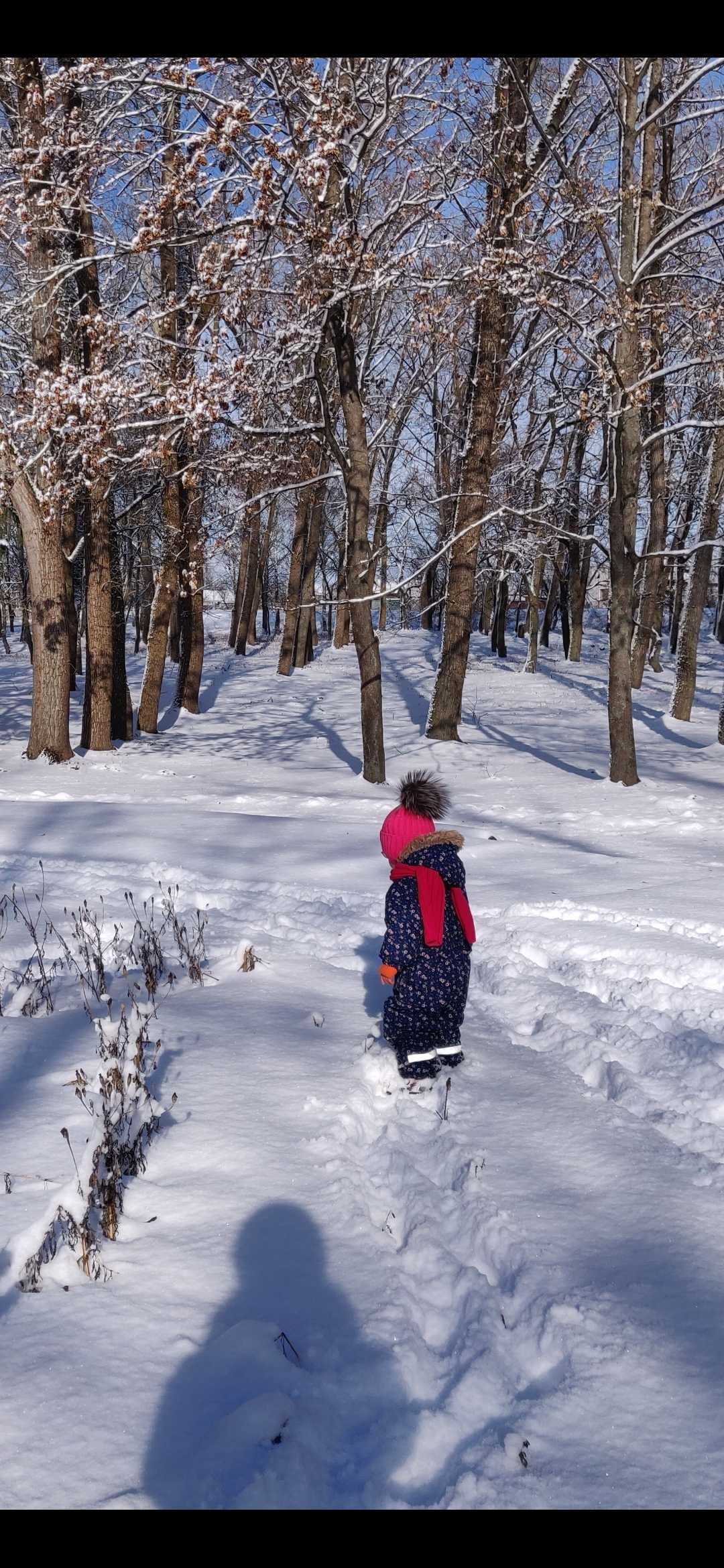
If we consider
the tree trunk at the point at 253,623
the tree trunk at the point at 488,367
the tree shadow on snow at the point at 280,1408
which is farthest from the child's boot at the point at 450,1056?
the tree trunk at the point at 253,623

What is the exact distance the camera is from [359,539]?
12.6m

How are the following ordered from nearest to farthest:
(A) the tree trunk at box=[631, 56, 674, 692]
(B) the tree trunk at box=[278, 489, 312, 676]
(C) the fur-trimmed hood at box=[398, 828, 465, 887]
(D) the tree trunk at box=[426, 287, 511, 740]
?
(C) the fur-trimmed hood at box=[398, 828, 465, 887] → (A) the tree trunk at box=[631, 56, 674, 692] → (D) the tree trunk at box=[426, 287, 511, 740] → (B) the tree trunk at box=[278, 489, 312, 676]

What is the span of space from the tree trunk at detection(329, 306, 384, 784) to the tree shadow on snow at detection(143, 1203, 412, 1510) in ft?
32.3

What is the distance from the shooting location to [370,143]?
10.6 meters

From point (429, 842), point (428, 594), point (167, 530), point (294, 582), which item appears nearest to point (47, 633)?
point (167, 530)

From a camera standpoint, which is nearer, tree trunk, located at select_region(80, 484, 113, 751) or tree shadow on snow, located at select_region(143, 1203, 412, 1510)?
tree shadow on snow, located at select_region(143, 1203, 412, 1510)

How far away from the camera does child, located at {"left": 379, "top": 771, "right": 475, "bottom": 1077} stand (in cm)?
448

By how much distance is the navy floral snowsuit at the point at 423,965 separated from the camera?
14.7 ft

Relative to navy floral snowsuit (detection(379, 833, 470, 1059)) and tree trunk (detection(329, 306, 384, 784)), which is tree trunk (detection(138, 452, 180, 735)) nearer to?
tree trunk (detection(329, 306, 384, 784))

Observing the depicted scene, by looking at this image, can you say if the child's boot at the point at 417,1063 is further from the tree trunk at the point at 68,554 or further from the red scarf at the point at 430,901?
the tree trunk at the point at 68,554

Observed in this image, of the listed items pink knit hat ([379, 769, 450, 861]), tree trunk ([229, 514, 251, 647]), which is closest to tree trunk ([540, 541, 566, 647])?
tree trunk ([229, 514, 251, 647])
